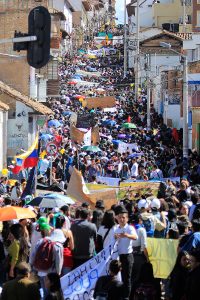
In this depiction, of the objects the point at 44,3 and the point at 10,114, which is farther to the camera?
the point at 44,3

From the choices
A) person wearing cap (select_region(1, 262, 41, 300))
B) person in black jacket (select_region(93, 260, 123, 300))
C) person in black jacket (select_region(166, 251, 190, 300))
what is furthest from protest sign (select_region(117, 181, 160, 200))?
person wearing cap (select_region(1, 262, 41, 300))

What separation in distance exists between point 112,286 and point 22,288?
1.35 metres

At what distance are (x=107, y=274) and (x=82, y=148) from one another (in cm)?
2340

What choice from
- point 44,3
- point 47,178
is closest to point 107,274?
point 47,178

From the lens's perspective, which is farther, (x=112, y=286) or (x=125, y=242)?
(x=125, y=242)

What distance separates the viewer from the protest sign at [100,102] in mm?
63688

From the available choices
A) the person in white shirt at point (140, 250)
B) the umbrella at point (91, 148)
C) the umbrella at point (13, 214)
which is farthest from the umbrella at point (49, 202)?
the umbrella at point (91, 148)

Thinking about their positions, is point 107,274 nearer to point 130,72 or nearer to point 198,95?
point 198,95

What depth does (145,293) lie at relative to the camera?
37.7 feet

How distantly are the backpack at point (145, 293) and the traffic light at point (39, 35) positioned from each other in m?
3.80

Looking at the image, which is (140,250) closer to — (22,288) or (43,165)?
(22,288)

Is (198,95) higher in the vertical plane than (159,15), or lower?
lower

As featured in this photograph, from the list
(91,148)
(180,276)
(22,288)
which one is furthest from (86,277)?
(91,148)

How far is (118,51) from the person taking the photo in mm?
114250
